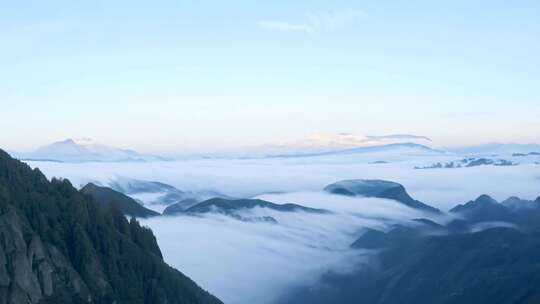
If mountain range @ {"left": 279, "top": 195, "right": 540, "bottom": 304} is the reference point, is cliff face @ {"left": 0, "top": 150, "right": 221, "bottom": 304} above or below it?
above

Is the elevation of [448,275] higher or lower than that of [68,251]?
lower

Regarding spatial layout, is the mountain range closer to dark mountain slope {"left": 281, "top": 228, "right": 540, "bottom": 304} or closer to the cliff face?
dark mountain slope {"left": 281, "top": 228, "right": 540, "bottom": 304}

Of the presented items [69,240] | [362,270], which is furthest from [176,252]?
[69,240]

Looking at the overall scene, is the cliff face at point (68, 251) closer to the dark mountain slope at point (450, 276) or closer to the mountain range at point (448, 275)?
the mountain range at point (448, 275)

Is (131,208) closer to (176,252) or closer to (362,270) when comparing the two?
(176,252)

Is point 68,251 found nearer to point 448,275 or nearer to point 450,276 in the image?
point 450,276

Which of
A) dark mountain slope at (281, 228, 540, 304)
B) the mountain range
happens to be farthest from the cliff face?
dark mountain slope at (281, 228, 540, 304)

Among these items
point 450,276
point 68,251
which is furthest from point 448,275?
point 68,251

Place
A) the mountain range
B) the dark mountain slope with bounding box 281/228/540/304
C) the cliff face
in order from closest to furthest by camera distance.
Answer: the cliff face, the dark mountain slope with bounding box 281/228/540/304, the mountain range

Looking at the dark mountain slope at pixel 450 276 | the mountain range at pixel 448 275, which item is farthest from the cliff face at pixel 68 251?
the dark mountain slope at pixel 450 276

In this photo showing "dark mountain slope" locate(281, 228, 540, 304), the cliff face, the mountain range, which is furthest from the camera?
the mountain range
